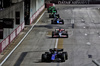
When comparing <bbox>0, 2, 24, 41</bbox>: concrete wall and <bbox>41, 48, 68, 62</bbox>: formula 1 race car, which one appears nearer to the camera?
<bbox>41, 48, 68, 62</bbox>: formula 1 race car

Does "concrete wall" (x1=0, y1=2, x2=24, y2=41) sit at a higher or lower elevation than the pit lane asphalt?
higher

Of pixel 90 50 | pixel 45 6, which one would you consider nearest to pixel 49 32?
pixel 90 50

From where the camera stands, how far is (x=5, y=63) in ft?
97.8

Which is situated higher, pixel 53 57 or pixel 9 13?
pixel 9 13

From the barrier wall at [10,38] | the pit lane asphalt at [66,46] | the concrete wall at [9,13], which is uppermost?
the concrete wall at [9,13]

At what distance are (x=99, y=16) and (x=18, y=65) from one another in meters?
43.0

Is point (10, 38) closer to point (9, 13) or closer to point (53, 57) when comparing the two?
point (9, 13)

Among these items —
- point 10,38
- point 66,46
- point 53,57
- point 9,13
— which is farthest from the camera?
point 9,13

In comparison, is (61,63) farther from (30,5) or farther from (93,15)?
(93,15)

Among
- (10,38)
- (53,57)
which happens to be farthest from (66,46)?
(53,57)

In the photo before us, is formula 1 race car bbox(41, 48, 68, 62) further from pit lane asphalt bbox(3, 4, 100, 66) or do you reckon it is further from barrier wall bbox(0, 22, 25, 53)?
barrier wall bbox(0, 22, 25, 53)

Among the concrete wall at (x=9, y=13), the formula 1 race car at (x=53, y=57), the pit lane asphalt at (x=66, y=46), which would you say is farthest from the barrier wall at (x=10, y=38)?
the formula 1 race car at (x=53, y=57)

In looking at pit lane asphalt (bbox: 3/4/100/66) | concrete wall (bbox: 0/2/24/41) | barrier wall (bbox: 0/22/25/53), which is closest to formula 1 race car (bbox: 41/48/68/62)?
pit lane asphalt (bbox: 3/4/100/66)

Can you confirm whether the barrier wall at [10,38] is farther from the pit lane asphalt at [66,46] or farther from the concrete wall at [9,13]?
the pit lane asphalt at [66,46]
